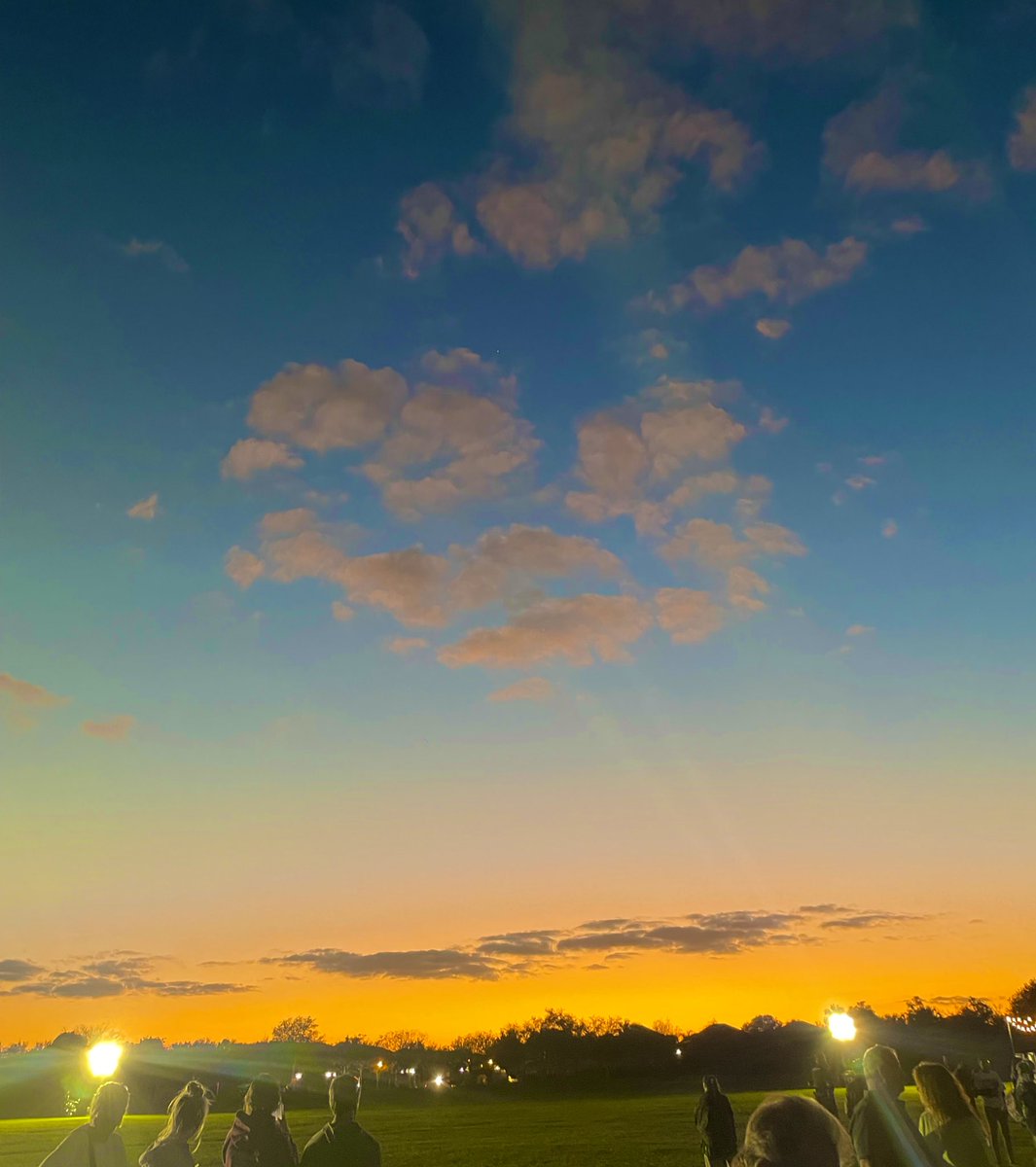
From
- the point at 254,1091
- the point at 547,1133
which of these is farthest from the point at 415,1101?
the point at 254,1091

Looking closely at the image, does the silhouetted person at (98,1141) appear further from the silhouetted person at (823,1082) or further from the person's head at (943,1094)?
the silhouetted person at (823,1082)

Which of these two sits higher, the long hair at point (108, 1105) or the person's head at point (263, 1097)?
the long hair at point (108, 1105)

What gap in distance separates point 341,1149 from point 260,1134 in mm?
2378

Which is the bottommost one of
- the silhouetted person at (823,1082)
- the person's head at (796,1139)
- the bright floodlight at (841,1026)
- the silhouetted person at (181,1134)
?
the silhouetted person at (823,1082)

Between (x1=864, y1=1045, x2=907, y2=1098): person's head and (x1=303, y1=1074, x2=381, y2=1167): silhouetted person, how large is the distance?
4.29m

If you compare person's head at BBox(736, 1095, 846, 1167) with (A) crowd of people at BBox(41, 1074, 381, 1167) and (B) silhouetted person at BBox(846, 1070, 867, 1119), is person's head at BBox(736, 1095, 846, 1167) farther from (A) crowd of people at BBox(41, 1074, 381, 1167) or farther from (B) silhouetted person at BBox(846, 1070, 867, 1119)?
(B) silhouetted person at BBox(846, 1070, 867, 1119)

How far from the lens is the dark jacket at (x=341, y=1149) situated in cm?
654

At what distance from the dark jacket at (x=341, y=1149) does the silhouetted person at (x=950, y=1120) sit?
15.1 ft

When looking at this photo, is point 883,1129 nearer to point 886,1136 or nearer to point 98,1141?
point 886,1136

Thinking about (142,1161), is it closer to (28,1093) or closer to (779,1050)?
(28,1093)

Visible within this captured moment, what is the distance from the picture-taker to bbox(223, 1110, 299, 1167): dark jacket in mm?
8289

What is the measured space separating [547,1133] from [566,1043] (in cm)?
15421

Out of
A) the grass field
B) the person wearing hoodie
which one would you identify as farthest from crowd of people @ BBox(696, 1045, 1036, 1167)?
the person wearing hoodie

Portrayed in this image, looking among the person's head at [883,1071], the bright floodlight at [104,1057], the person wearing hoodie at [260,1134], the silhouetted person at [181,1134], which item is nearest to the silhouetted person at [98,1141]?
the silhouetted person at [181,1134]
